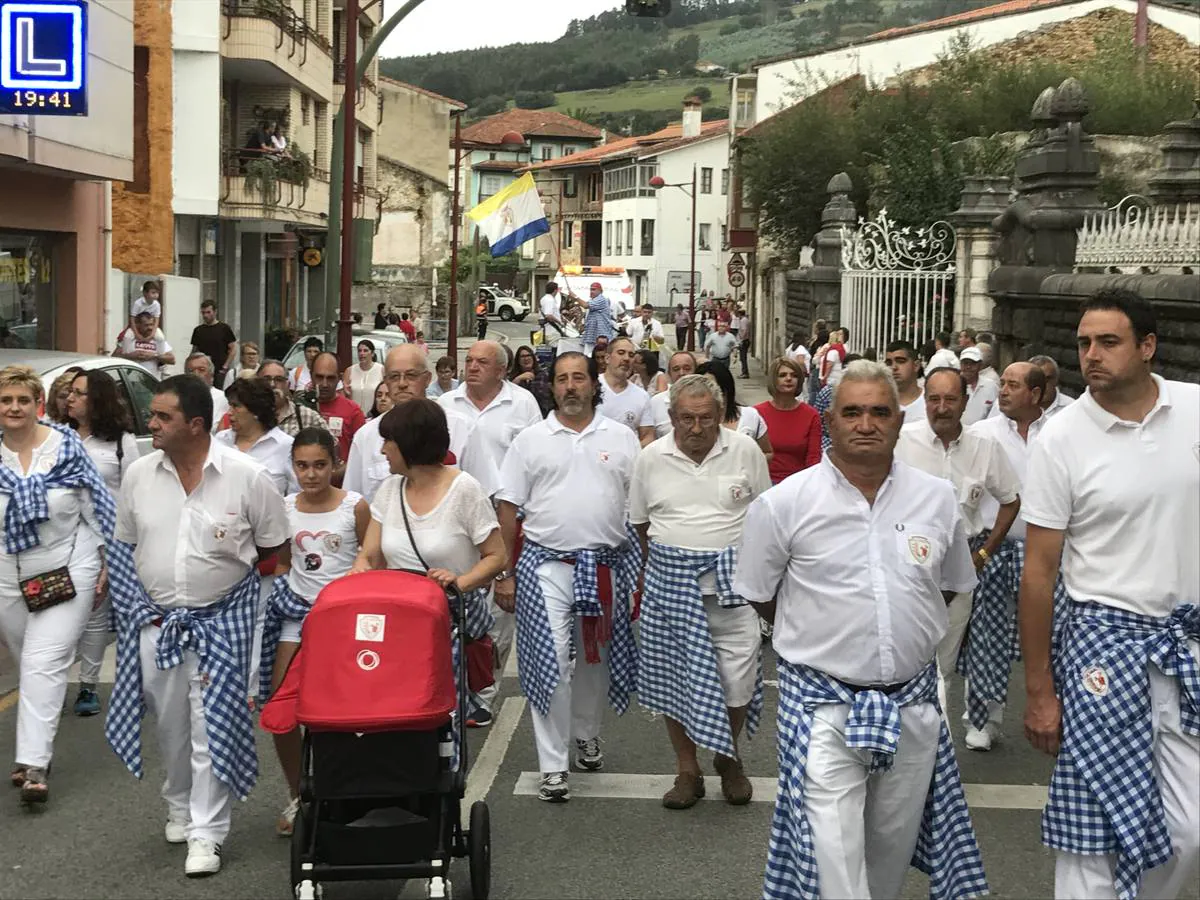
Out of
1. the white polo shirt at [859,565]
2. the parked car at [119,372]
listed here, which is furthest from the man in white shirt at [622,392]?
the white polo shirt at [859,565]

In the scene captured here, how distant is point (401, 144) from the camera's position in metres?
68.1

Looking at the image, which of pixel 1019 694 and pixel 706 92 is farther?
pixel 706 92

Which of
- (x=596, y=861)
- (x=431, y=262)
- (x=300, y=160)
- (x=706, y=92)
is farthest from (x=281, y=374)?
(x=706, y=92)

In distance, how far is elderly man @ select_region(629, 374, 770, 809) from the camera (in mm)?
7121

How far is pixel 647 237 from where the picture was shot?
317ft

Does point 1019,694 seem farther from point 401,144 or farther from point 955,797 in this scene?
point 401,144

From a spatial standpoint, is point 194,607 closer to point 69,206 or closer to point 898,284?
point 69,206

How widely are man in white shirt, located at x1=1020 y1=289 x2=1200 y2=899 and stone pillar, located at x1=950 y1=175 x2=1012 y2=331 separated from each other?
1766 cm

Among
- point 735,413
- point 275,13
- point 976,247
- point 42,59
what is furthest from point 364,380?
point 275,13

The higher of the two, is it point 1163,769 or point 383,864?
point 1163,769

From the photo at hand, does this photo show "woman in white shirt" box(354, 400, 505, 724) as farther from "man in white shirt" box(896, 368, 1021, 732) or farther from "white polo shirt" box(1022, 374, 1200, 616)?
"man in white shirt" box(896, 368, 1021, 732)

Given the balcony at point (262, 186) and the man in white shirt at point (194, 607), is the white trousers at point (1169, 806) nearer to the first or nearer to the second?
the man in white shirt at point (194, 607)

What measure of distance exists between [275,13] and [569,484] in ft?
80.1

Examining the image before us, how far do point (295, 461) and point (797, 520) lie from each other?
2.76 meters
